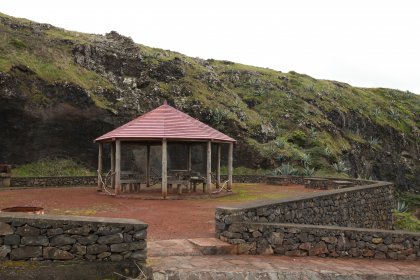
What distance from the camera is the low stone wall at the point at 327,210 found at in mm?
8109

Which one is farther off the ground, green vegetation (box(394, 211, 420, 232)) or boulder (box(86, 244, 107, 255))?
boulder (box(86, 244, 107, 255))

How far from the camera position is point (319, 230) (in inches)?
316

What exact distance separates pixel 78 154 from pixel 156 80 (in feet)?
29.6

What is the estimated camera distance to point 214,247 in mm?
7352

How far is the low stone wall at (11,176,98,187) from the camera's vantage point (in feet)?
64.2

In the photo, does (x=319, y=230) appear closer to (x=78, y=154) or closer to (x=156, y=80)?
(x=78, y=154)

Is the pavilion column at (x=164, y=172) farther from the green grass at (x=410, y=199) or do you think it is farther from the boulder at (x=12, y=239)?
the green grass at (x=410, y=199)

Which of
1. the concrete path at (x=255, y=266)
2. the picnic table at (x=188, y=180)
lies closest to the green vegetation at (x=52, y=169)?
the picnic table at (x=188, y=180)

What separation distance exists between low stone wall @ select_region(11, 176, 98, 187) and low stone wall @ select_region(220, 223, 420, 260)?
14643 millimetres

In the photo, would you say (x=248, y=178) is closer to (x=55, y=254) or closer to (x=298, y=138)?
(x=298, y=138)

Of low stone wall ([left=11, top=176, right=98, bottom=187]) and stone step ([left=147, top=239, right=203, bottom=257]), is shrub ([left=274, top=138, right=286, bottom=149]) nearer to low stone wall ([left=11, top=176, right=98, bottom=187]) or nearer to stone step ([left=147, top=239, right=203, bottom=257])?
low stone wall ([left=11, top=176, right=98, bottom=187])

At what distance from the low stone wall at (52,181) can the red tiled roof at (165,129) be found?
5.07 m

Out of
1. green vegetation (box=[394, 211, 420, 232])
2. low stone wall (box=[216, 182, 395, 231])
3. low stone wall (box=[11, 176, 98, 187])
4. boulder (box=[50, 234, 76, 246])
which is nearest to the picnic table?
low stone wall (box=[11, 176, 98, 187])

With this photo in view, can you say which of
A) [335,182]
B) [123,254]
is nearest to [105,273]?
[123,254]
